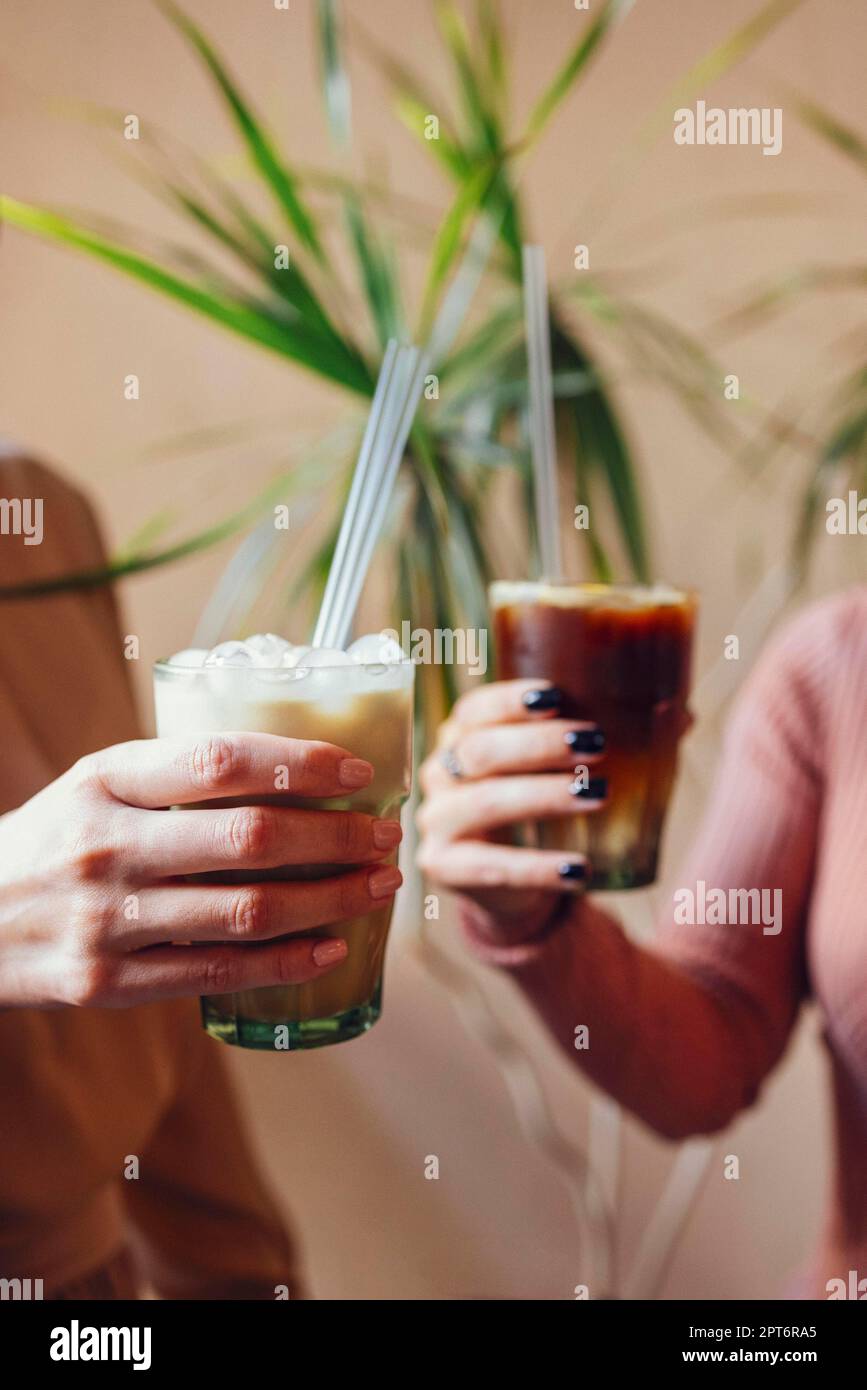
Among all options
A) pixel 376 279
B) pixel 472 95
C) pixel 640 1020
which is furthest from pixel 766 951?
pixel 472 95

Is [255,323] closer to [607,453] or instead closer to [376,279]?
[376,279]

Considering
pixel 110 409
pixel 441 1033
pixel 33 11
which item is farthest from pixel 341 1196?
pixel 33 11

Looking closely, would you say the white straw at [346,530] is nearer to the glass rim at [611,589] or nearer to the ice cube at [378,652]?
the ice cube at [378,652]

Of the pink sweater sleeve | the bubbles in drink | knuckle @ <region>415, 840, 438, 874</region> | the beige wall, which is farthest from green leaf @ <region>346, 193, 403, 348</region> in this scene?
the bubbles in drink

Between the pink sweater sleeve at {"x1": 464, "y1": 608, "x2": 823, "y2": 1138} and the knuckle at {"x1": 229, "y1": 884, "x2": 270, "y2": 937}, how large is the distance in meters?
0.49

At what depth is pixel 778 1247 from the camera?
1.88 m

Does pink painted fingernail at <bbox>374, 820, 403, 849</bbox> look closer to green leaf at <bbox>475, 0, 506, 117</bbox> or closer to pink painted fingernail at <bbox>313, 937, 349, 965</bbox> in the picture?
pink painted fingernail at <bbox>313, 937, 349, 965</bbox>

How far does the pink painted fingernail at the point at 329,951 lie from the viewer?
58 cm

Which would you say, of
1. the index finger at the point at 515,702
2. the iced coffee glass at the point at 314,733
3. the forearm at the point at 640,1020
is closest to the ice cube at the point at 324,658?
the iced coffee glass at the point at 314,733

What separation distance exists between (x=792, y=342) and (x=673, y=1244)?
1376 millimetres

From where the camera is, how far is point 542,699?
81 centimetres

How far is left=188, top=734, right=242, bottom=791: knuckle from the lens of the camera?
20.9 inches

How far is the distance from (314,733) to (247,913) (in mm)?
95
